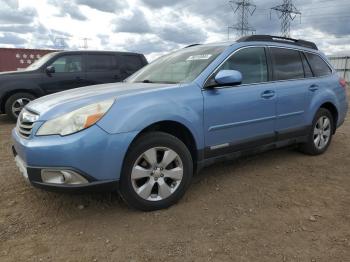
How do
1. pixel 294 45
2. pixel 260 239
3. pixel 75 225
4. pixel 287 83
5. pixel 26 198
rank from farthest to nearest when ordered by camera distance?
pixel 294 45
pixel 287 83
pixel 26 198
pixel 75 225
pixel 260 239

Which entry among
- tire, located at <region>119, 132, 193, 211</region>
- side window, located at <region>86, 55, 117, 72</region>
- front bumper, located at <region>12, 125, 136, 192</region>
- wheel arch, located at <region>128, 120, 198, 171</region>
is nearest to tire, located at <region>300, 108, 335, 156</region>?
wheel arch, located at <region>128, 120, 198, 171</region>

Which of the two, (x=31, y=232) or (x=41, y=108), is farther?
(x=41, y=108)

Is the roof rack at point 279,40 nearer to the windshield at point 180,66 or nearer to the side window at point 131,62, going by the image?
the windshield at point 180,66

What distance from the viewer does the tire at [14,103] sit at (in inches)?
335

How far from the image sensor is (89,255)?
283 cm

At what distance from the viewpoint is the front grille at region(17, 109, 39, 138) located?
3307mm

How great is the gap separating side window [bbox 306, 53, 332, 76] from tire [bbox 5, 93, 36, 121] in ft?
20.6

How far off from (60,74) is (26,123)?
5.94m

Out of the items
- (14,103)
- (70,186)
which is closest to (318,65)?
(70,186)

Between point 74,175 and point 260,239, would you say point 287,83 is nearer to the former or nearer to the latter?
point 260,239

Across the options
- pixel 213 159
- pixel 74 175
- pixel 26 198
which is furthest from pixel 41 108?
pixel 213 159

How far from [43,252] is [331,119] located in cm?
442

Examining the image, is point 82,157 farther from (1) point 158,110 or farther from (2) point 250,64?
(2) point 250,64

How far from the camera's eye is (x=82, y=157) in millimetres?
3027
